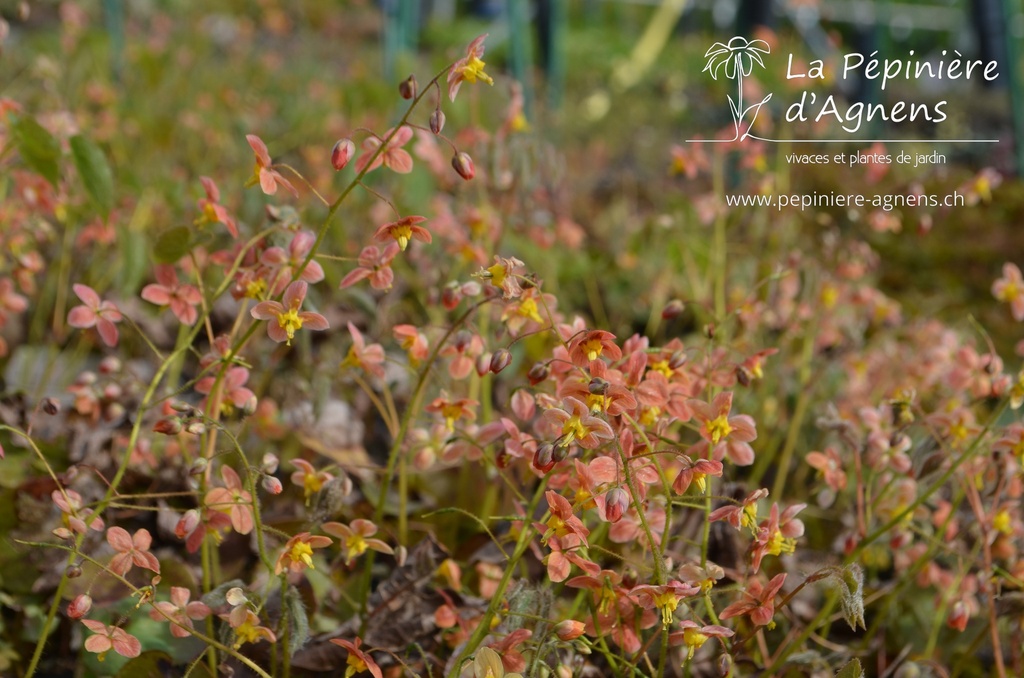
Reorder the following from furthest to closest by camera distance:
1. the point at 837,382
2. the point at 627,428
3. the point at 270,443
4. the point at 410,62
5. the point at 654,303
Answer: the point at 410,62
the point at 654,303
the point at 837,382
the point at 270,443
the point at 627,428

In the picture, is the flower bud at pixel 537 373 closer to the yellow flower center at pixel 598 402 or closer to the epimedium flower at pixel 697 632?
the yellow flower center at pixel 598 402

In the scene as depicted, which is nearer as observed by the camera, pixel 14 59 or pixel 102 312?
pixel 102 312

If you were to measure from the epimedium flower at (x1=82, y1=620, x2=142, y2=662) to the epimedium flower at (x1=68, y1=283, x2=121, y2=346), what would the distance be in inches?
11.1

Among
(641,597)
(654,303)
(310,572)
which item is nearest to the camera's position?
(641,597)

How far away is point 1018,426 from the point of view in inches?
41.6

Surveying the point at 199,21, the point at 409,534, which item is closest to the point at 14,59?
the point at 199,21

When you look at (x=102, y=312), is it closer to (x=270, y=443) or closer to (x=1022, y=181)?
(x=270, y=443)

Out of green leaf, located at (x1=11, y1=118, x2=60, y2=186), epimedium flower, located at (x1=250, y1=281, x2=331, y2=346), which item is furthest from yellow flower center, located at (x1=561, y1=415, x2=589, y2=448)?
green leaf, located at (x1=11, y1=118, x2=60, y2=186)

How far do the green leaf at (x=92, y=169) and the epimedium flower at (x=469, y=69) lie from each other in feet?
2.47

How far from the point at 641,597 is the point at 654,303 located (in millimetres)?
1544

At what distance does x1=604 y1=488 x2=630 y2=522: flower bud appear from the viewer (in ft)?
2.65

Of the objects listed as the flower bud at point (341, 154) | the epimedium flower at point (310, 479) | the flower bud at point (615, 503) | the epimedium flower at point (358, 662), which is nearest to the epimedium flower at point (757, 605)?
the flower bud at point (615, 503)

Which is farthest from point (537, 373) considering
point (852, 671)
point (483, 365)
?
point (852, 671)

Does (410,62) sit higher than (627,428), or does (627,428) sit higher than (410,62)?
(410,62)
